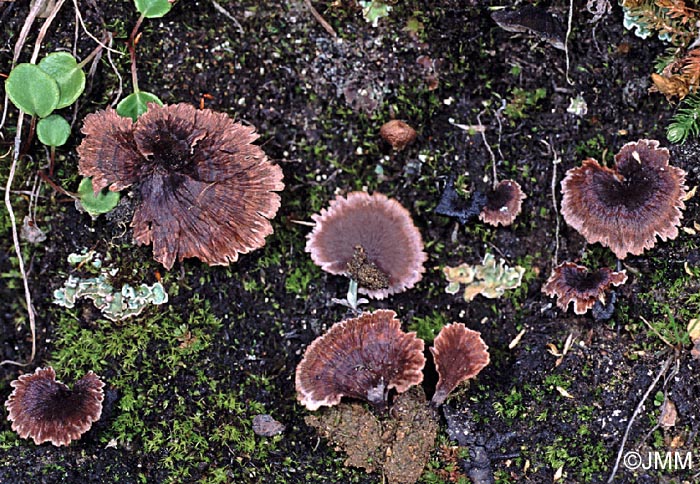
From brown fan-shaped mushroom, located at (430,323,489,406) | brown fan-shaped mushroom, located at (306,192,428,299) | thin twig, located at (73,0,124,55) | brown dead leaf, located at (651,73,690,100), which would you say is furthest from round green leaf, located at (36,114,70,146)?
brown dead leaf, located at (651,73,690,100)

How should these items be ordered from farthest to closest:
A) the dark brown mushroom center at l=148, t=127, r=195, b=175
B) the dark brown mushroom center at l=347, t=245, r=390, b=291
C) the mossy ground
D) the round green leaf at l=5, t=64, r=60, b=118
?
the mossy ground
the dark brown mushroom center at l=347, t=245, r=390, b=291
the round green leaf at l=5, t=64, r=60, b=118
the dark brown mushroom center at l=148, t=127, r=195, b=175

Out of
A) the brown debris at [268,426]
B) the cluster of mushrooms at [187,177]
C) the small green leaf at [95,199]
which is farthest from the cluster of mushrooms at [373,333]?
the small green leaf at [95,199]

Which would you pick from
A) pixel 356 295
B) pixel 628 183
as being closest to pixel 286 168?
pixel 356 295

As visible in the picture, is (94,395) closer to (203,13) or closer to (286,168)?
(286,168)

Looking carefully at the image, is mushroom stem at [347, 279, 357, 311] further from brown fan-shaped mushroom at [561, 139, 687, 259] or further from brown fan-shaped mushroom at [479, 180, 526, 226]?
brown fan-shaped mushroom at [561, 139, 687, 259]

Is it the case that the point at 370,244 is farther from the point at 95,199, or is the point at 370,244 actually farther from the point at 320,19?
the point at 95,199

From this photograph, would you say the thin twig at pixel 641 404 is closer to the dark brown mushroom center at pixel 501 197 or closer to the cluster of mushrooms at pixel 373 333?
the cluster of mushrooms at pixel 373 333
